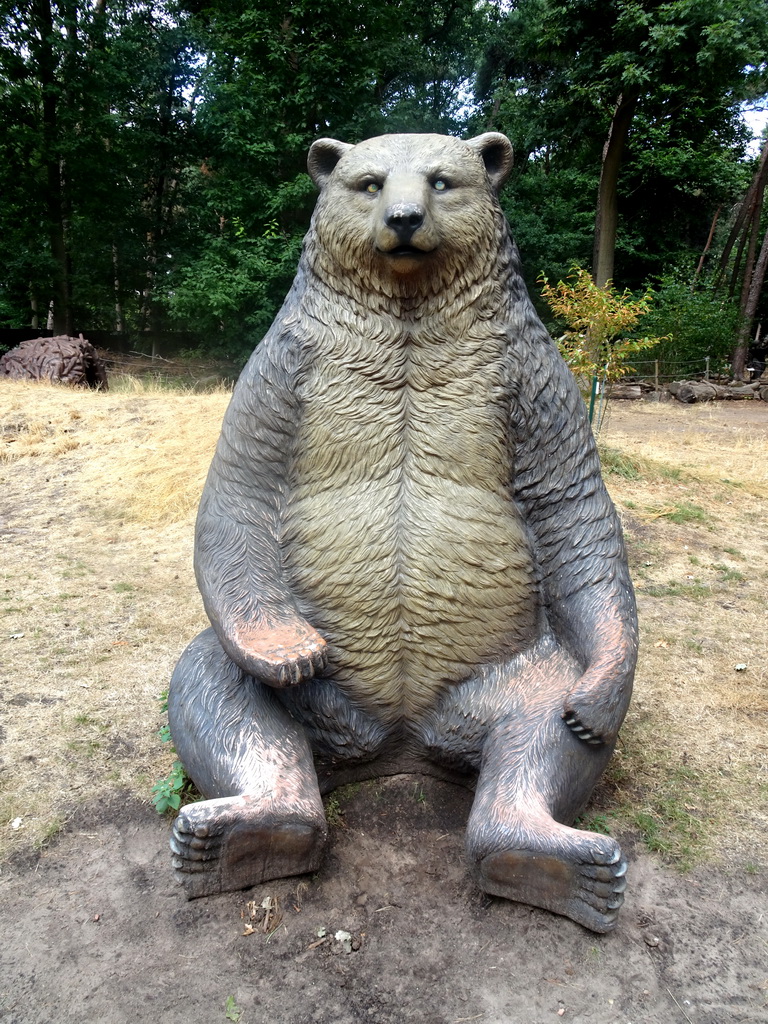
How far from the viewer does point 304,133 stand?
503 inches

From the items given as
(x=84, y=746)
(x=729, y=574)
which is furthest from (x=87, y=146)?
(x=84, y=746)

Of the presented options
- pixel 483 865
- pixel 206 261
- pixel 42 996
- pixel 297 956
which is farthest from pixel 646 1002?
pixel 206 261

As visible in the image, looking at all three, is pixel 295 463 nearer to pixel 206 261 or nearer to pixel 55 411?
pixel 55 411

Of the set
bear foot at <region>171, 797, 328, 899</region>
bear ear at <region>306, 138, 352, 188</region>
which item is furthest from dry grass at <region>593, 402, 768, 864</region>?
bear ear at <region>306, 138, 352, 188</region>

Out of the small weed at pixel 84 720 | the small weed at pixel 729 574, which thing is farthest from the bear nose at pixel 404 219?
the small weed at pixel 729 574

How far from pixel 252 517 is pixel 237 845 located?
2.71 feet

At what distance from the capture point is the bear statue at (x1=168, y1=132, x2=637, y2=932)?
1.90 metres

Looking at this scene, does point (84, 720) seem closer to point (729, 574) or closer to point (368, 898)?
point (368, 898)

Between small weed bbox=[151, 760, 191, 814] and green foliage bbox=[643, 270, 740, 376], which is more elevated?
green foliage bbox=[643, 270, 740, 376]

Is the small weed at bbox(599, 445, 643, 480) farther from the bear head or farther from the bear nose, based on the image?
the bear nose

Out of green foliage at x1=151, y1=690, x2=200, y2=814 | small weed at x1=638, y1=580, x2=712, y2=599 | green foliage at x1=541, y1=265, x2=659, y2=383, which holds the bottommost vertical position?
green foliage at x1=151, y1=690, x2=200, y2=814

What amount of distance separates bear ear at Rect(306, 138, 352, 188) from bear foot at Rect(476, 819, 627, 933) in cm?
177

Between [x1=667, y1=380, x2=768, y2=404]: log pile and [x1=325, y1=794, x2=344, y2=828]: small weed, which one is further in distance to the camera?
[x1=667, y1=380, x2=768, y2=404]: log pile

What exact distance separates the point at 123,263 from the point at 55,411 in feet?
29.5
